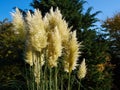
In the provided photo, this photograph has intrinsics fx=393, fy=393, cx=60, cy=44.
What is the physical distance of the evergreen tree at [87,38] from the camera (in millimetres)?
17672

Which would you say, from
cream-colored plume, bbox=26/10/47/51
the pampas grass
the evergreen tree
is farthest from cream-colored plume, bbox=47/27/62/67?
the evergreen tree

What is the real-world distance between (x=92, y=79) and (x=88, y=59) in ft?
3.39

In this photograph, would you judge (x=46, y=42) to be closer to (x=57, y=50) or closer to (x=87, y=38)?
(x=57, y=50)

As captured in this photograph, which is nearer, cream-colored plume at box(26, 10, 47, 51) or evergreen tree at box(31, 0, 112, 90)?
cream-colored plume at box(26, 10, 47, 51)

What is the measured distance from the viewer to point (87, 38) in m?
18.0

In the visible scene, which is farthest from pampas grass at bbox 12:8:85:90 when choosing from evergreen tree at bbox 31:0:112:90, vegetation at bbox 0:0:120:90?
evergreen tree at bbox 31:0:112:90

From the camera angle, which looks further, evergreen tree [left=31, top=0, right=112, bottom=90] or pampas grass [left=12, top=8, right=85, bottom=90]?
evergreen tree [left=31, top=0, right=112, bottom=90]

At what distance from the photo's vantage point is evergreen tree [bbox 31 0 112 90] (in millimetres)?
17672

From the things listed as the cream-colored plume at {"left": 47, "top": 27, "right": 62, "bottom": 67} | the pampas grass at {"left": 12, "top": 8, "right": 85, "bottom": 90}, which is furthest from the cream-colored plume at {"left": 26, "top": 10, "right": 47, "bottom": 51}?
the cream-colored plume at {"left": 47, "top": 27, "right": 62, "bottom": 67}

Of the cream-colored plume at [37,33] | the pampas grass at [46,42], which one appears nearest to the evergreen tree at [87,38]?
the pampas grass at [46,42]

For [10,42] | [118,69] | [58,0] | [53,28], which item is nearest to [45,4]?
[58,0]

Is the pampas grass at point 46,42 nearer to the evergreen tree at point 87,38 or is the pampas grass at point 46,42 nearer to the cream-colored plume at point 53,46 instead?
the cream-colored plume at point 53,46

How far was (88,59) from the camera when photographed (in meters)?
18.1

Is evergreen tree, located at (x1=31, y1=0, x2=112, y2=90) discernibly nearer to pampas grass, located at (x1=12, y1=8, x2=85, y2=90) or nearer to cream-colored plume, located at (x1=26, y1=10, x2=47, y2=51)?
pampas grass, located at (x1=12, y1=8, x2=85, y2=90)
